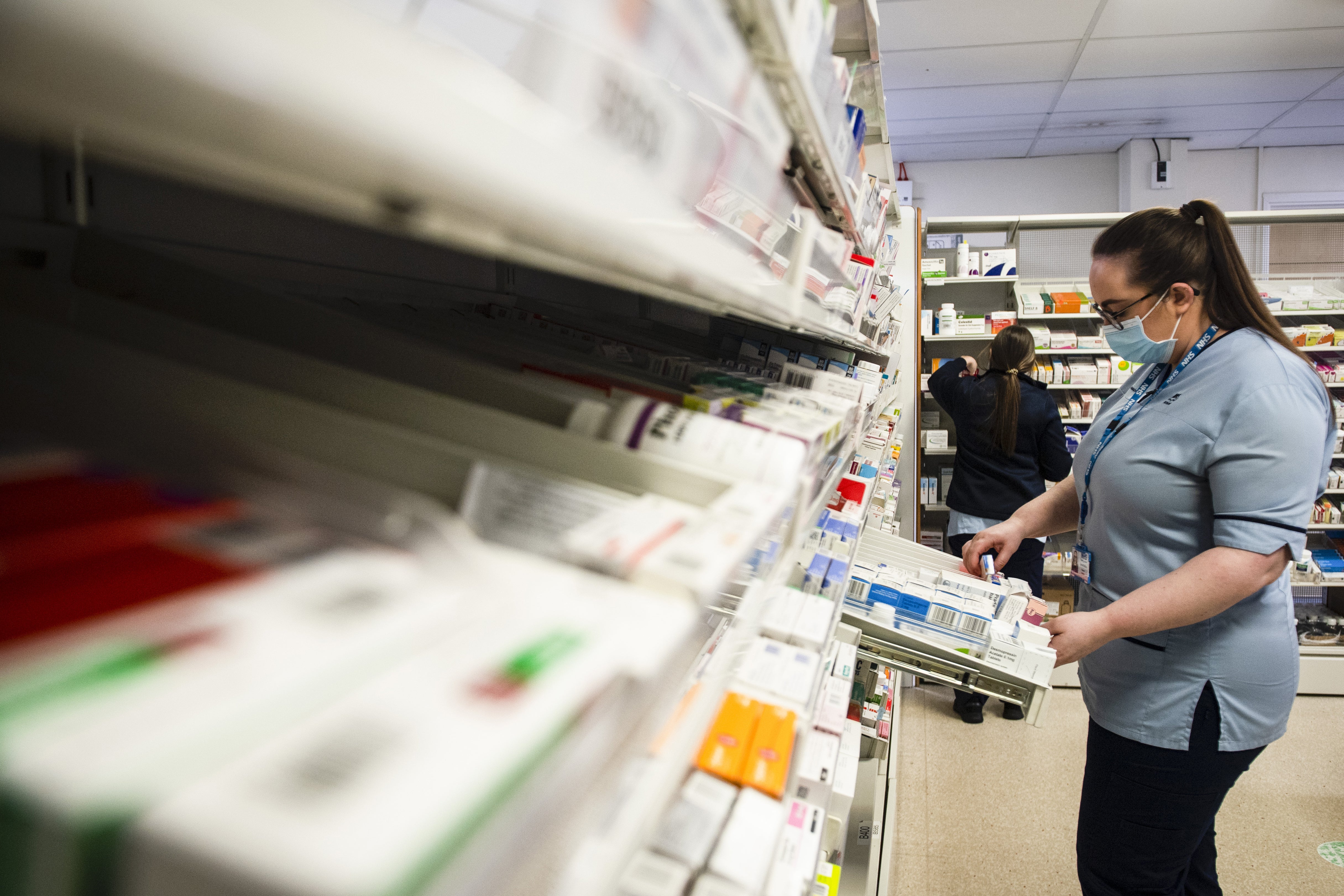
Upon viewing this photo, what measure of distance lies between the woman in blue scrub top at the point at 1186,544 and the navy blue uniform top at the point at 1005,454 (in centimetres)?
204

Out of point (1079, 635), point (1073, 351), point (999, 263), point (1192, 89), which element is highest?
point (1192, 89)

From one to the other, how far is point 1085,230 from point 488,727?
7.28 m

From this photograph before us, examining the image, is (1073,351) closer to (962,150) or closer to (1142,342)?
(1142,342)

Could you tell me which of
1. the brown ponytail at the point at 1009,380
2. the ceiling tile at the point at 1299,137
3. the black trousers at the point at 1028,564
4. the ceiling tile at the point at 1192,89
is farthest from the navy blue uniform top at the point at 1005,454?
the ceiling tile at the point at 1299,137

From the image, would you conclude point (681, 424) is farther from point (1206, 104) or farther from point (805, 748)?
point (1206, 104)

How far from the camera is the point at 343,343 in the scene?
679 mm

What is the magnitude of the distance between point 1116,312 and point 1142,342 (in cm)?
9

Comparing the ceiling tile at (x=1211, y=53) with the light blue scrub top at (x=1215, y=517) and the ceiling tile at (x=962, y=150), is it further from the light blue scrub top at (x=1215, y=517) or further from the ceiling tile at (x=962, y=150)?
the light blue scrub top at (x=1215, y=517)

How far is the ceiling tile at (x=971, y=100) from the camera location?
20.8ft

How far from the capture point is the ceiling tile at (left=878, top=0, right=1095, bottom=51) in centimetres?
473

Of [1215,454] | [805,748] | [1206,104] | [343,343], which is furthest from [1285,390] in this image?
[1206,104]

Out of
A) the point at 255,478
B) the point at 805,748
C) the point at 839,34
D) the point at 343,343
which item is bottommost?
the point at 805,748

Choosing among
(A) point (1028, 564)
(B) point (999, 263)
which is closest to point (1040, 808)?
(A) point (1028, 564)

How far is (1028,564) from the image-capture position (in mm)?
3744
